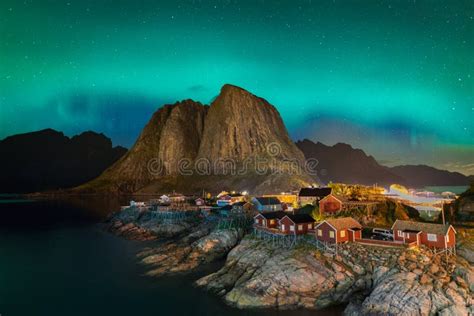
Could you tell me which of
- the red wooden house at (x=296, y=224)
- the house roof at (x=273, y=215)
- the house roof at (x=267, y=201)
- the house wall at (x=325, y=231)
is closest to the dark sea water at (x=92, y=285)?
the house wall at (x=325, y=231)

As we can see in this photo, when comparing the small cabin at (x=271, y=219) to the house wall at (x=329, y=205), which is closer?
the small cabin at (x=271, y=219)

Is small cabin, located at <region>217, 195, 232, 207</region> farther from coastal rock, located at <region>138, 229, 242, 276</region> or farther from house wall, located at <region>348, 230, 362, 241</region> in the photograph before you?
house wall, located at <region>348, 230, 362, 241</region>

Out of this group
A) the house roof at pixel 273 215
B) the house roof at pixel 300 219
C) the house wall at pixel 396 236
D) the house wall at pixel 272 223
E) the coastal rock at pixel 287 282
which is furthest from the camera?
the house roof at pixel 273 215

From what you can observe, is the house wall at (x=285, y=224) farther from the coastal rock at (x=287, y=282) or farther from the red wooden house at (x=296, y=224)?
the coastal rock at (x=287, y=282)

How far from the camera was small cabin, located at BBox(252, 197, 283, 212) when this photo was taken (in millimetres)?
68562

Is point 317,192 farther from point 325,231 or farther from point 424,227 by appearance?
point 424,227

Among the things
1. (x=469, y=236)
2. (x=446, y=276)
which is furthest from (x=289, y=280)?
(x=469, y=236)

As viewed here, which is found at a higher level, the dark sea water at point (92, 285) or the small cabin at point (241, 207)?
the small cabin at point (241, 207)

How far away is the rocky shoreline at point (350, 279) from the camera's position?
26.7 meters

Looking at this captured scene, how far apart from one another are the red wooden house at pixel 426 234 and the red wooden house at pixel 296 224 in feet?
35.6

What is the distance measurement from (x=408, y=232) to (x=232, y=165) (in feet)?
470

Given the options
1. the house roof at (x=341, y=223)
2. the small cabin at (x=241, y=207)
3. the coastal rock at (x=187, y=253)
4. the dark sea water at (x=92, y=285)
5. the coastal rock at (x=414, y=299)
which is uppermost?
the house roof at (x=341, y=223)

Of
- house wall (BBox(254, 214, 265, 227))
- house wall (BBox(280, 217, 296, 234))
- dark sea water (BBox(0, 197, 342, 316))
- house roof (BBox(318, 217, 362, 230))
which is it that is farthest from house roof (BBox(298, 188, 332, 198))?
dark sea water (BBox(0, 197, 342, 316))

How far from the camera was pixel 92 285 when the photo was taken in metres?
38.8
